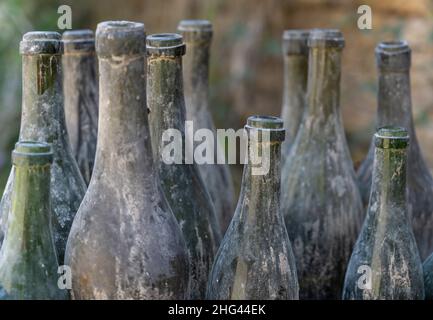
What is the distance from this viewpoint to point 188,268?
3.77 feet

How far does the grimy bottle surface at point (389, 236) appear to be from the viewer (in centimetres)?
121

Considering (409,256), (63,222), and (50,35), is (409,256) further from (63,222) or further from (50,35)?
(50,35)

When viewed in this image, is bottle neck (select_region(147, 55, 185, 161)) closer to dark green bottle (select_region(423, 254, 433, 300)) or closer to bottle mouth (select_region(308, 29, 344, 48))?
bottle mouth (select_region(308, 29, 344, 48))

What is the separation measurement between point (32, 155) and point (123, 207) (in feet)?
0.49

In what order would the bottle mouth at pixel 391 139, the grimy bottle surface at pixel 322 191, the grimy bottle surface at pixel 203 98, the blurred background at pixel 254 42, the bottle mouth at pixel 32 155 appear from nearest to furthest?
the bottle mouth at pixel 32 155 → the bottle mouth at pixel 391 139 → the grimy bottle surface at pixel 322 191 → the grimy bottle surface at pixel 203 98 → the blurred background at pixel 254 42

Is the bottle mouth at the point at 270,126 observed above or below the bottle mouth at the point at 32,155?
above

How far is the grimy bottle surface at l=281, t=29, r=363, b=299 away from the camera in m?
1.51

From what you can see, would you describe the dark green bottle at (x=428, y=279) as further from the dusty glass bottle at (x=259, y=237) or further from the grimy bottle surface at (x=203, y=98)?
the grimy bottle surface at (x=203, y=98)

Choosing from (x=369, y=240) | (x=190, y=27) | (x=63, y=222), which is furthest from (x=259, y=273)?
(x=190, y=27)

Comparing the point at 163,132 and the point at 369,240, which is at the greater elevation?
the point at 163,132

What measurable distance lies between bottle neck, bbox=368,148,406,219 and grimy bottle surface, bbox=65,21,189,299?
35 cm

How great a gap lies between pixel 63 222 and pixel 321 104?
0.60 meters

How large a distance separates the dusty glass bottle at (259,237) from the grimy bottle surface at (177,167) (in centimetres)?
19

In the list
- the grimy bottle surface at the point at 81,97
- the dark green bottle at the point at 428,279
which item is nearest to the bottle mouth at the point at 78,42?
the grimy bottle surface at the point at 81,97
